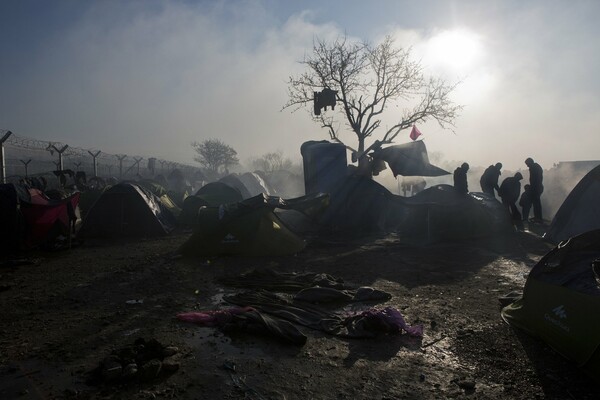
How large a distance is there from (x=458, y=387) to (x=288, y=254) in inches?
235

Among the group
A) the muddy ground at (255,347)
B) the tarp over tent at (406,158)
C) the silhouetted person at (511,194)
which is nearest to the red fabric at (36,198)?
the muddy ground at (255,347)

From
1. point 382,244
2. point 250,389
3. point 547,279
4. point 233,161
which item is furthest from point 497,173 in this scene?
point 233,161

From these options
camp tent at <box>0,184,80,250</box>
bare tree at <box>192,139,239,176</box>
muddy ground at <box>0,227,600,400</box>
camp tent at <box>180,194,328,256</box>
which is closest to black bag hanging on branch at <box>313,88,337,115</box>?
camp tent at <box>180,194,328,256</box>

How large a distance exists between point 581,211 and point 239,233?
7922 mm

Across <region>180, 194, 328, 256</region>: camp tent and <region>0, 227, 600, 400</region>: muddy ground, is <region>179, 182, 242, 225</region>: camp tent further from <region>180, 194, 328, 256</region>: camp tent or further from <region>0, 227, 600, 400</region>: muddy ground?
<region>0, 227, 600, 400</region>: muddy ground

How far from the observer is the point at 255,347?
3.93 meters

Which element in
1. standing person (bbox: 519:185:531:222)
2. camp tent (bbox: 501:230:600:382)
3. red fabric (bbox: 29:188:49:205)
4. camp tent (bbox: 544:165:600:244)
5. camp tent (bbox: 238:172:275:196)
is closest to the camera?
camp tent (bbox: 501:230:600:382)

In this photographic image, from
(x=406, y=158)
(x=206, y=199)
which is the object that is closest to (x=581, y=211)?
(x=406, y=158)

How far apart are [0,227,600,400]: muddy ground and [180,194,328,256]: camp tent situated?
4.48 ft

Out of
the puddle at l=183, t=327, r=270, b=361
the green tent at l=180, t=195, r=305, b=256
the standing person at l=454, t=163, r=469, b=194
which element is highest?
the standing person at l=454, t=163, r=469, b=194

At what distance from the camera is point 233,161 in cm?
7925

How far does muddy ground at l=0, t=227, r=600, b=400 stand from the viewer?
3129 mm

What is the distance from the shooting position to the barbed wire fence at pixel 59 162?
63.2ft

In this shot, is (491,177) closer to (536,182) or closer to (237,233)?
(536,182)
